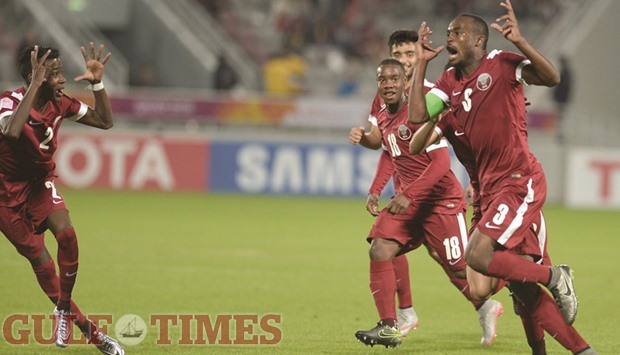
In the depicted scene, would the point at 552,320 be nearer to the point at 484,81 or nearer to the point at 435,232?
the point at 484,81

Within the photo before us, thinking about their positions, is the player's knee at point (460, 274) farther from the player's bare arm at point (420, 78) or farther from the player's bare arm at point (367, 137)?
the player's bare arm at point (420, 78)

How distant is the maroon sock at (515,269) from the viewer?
7367 mm

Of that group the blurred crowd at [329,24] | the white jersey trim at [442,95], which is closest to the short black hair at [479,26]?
the white jersey trim at [442,95]

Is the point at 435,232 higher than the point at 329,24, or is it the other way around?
the point at 329,24

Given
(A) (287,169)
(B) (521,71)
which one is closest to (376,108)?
(B) (521,71)

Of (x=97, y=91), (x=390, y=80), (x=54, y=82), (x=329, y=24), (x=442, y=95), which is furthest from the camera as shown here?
(x=329, y=24)

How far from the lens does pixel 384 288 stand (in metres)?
8.83

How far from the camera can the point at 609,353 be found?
341 inches

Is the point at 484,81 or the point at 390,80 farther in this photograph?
the point at 390,80

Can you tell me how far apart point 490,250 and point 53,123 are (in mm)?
3494

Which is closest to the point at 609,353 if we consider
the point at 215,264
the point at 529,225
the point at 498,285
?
the point at 498,285

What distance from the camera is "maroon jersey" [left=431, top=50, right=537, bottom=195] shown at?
7.50 metres

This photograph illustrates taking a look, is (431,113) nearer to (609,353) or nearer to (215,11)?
(609,353)

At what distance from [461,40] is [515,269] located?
1.59m
